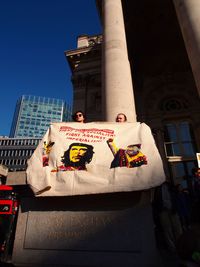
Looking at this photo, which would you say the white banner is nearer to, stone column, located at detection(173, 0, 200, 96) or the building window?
stone column, located at detection(173, 0, 200, 96)

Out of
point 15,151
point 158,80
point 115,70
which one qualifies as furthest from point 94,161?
point 15,151

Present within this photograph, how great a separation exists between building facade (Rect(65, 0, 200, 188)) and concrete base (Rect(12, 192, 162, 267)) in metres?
10.2

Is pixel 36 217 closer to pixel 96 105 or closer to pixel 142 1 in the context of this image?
pixel 96 105

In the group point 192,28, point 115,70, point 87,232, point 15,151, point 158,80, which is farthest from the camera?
point 15,151

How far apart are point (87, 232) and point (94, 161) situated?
1.11 m

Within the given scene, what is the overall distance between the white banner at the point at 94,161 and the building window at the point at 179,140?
11161 millimetres

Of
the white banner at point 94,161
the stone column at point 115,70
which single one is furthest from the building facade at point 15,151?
the white banner at point 94,161

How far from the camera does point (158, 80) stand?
16375 millimetres

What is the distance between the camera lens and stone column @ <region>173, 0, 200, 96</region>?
275 inches

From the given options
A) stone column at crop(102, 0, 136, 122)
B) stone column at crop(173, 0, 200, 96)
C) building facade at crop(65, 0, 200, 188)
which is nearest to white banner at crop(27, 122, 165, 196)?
stone column at crop(102, 0, 136, 122)

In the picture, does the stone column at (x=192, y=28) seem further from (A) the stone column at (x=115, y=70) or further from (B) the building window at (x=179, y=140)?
(B) the building window at (x=179, y=140)

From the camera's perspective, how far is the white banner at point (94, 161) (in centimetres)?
323

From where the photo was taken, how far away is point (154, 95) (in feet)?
52.3

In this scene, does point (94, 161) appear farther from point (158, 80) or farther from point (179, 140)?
point (158, 80)
